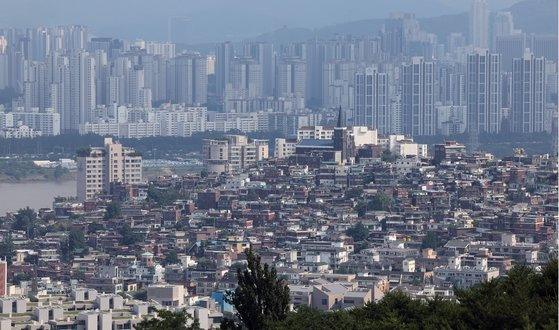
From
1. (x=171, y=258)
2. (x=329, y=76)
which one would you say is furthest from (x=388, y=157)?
(x=329, y=76)

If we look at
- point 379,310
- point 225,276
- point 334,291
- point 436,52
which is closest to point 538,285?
point 379,310

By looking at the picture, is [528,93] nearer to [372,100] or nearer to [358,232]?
[372,100]

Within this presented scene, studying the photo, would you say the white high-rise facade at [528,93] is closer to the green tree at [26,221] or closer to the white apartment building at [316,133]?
the white apartment building at [316,133]

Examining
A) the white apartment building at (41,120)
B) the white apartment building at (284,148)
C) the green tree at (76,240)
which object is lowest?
the green tree at (76,240)

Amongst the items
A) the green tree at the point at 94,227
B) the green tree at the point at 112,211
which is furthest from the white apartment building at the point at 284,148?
the green tree at the point at 94,227

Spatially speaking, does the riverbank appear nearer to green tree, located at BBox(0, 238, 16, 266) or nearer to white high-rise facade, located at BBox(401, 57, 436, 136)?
white high-rise facade, located at BBox(401, 57, 436, 136)

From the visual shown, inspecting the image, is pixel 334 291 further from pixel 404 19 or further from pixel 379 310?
pixel 404 19
